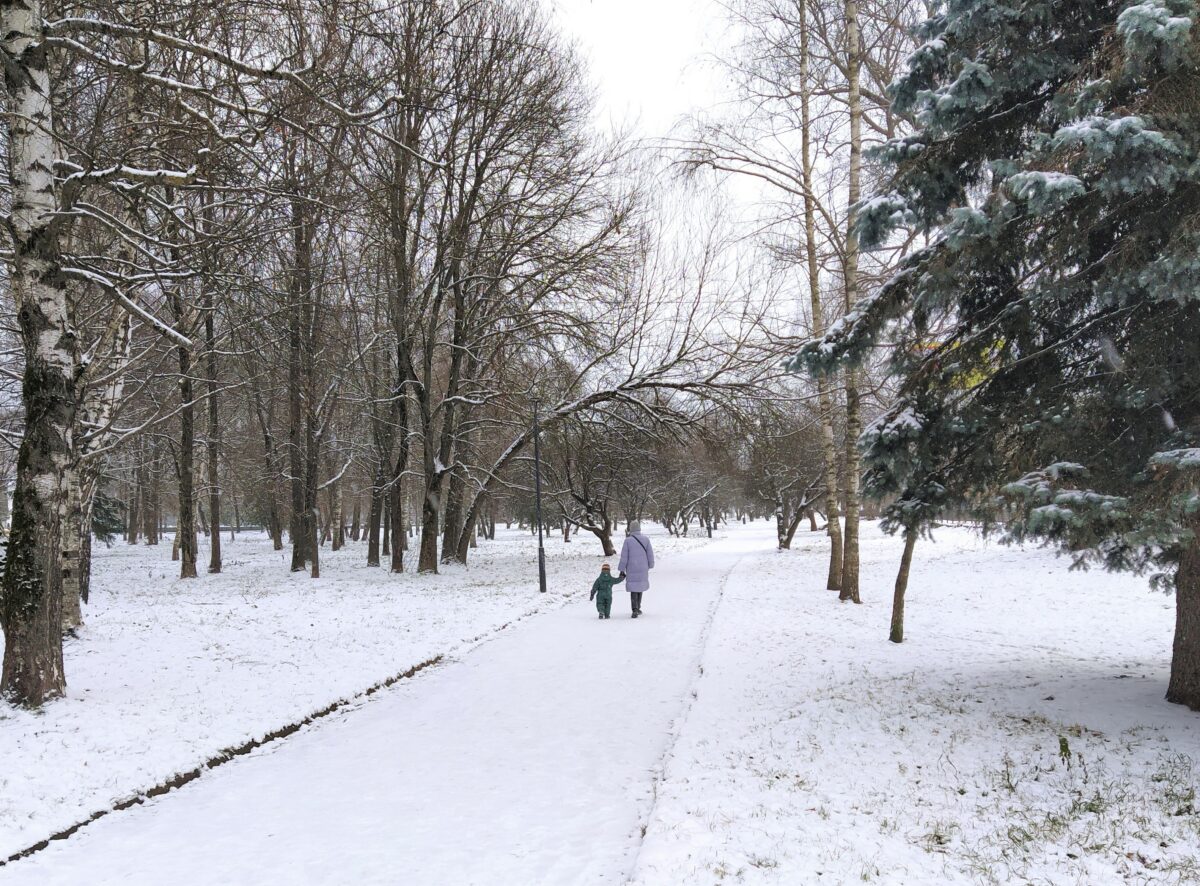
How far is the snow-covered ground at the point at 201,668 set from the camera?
492 cm

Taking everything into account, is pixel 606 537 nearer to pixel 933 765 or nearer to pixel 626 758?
pixel 626 758

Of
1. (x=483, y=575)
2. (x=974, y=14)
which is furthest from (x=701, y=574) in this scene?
(x=974, y=14)

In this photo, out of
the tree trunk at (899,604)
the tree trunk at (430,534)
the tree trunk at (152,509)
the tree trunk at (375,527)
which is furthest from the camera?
the tree trunk at (152,509)

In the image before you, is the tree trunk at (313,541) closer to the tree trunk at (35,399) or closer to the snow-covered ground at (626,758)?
the snow-covered ground at (626,758)

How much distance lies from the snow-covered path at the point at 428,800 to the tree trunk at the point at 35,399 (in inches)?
97.4

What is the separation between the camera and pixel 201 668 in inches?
316

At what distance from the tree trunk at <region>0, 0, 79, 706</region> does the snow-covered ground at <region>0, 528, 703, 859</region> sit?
1.76 ft

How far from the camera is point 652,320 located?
1916 centimetres

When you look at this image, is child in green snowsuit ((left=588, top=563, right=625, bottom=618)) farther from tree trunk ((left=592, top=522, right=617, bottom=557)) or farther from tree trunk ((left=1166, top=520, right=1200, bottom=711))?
tree trunk ((left=592, top=522, right=617, bottom=557))

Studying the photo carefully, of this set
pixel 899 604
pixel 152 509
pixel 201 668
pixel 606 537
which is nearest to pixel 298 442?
pixel 606 537

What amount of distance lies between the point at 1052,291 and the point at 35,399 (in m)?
8.37

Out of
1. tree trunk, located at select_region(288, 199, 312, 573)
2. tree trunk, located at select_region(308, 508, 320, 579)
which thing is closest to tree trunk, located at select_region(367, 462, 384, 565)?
tree trunk, located at select_region(288, 199, 312, 573)

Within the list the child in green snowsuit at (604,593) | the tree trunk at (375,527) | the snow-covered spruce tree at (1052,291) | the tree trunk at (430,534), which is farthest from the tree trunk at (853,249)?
the tree trunk at (375,527)

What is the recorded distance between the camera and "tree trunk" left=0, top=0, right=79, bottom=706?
20.3 feet
